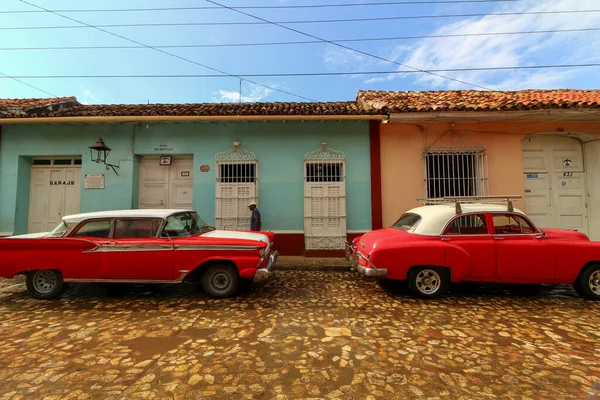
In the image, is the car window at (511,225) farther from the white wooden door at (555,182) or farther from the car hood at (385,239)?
the white wooden door at (555,182)

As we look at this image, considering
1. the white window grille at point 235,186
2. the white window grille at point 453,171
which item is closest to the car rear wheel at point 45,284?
the white window grille at point 235,186

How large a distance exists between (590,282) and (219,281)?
5762 mm

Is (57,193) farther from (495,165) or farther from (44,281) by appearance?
(495,165)

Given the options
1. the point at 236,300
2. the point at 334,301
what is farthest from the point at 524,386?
the point at 236,300

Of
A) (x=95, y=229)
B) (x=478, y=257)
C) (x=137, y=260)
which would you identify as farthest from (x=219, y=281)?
(x=478, y=257)

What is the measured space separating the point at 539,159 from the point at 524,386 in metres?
7.71

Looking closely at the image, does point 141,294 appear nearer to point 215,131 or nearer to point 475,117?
point 215,131

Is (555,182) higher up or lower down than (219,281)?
higher up

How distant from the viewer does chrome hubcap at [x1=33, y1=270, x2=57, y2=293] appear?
14.4 feet

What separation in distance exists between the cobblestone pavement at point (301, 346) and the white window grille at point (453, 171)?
339cm

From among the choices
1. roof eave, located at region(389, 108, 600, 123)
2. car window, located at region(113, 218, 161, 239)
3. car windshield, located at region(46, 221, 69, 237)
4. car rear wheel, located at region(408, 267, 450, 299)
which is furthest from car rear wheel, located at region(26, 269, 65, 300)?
roof eave, located at region(389, 108, 600, 123)

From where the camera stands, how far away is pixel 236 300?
427cm

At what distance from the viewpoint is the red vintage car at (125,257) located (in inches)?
165

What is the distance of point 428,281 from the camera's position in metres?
4.29
